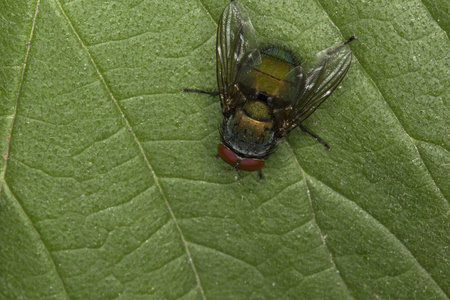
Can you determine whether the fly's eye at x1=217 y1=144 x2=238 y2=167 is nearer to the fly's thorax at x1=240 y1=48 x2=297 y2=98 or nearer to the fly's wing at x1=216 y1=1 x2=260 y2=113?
the fly's wing at x1=216 y1=1 x2=260 y2=113

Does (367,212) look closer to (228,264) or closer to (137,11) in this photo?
(228,264)

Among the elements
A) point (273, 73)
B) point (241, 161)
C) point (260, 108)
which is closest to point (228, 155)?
point (241, 161)

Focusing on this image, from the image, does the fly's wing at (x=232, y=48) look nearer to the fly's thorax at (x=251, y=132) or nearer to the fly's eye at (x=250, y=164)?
the fly's thorax at (x=251, y=132)

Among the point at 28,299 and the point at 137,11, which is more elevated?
the point at 137,11

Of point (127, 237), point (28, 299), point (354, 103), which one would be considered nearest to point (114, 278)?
point (127, 237)

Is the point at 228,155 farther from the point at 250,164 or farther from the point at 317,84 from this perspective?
the point at 317,84

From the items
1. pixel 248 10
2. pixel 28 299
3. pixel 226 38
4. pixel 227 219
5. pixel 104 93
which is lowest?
pixel 28 299
